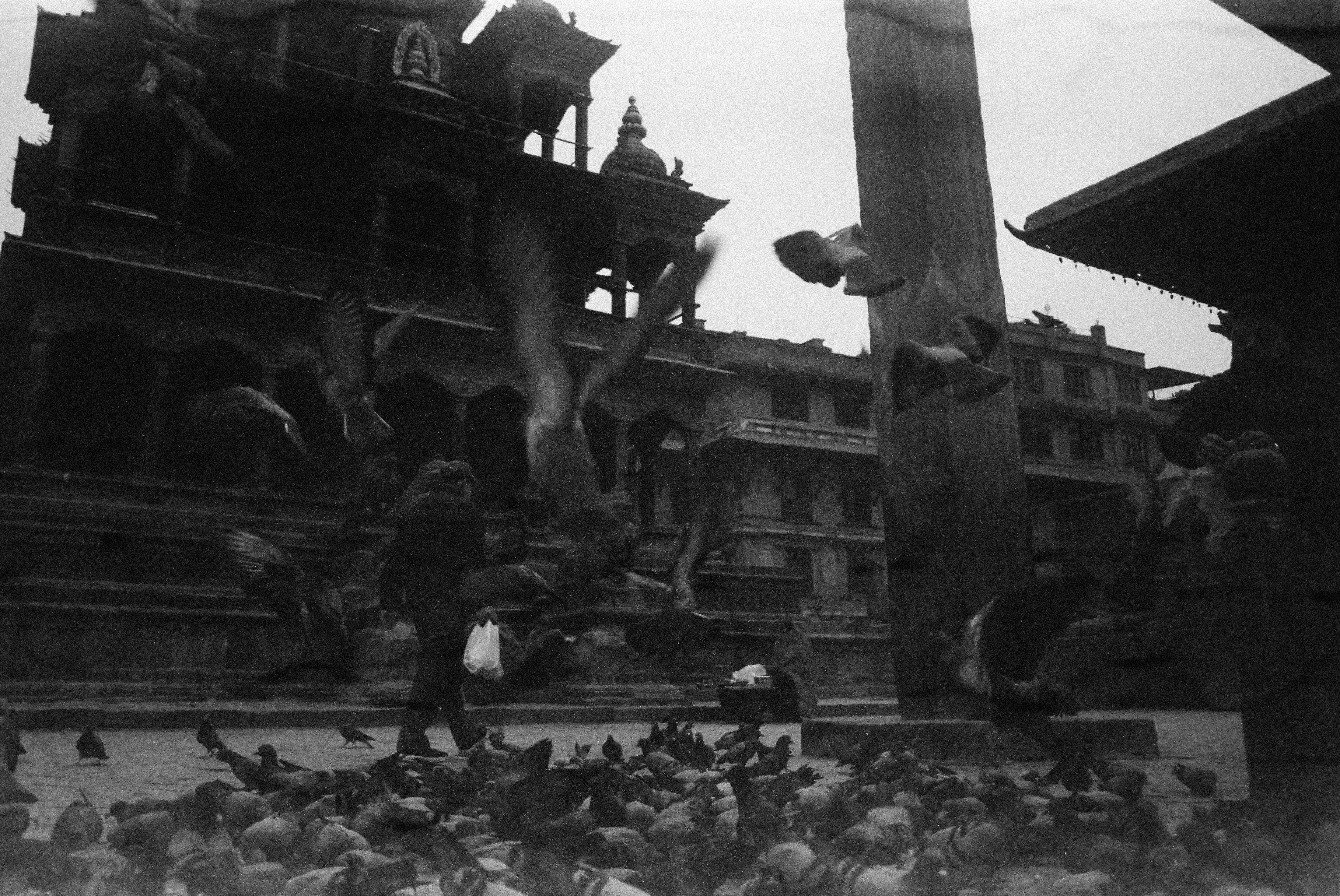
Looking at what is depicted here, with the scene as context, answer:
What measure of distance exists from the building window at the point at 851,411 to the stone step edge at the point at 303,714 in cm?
2596

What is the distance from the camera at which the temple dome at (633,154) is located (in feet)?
74.7

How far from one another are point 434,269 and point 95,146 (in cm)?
655

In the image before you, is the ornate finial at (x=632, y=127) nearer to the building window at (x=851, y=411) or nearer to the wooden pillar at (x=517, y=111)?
the wooden pillar at (x=517, y=111)

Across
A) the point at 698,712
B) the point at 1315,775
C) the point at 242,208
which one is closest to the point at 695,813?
the point at 1315,775

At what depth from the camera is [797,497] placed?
109 feet

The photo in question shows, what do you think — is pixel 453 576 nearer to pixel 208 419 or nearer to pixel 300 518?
pixel 300 518

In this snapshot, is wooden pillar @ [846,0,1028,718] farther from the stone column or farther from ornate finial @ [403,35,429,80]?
ornate finial @ [403,35,429,80]

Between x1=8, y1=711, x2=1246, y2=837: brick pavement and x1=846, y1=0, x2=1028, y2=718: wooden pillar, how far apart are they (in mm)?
689

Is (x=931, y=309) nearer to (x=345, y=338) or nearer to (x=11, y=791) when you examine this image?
(x=11, y=791)

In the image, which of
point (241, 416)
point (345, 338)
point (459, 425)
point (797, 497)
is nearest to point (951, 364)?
point (345, 338)

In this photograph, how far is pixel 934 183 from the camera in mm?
4125

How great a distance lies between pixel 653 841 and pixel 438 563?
1.72m

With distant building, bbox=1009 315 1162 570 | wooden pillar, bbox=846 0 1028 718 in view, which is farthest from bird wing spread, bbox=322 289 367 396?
distant building, bbox=1009 315 1162 570

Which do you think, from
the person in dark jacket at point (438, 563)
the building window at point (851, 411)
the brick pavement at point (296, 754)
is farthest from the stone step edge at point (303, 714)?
the building window at point (851, 411)
